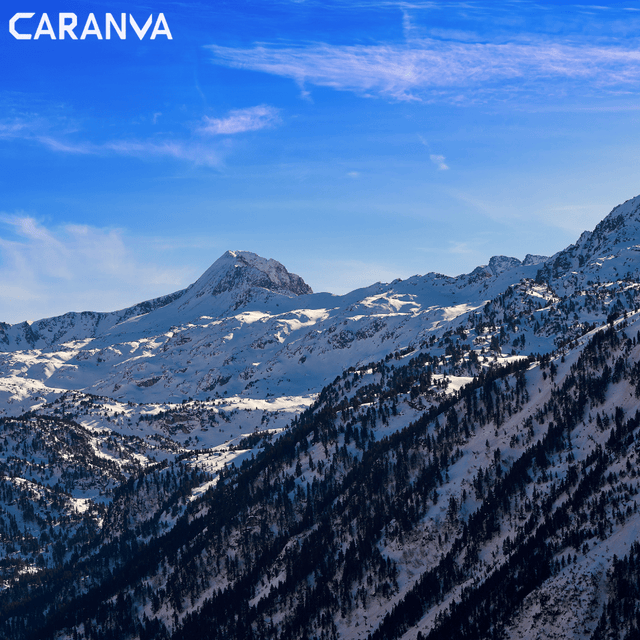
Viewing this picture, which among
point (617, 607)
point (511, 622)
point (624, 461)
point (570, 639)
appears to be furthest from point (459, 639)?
point (624, 461)

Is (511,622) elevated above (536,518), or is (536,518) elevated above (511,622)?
(536,518)

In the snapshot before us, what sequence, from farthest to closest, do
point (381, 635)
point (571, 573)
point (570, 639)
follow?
point (381, 635)
point (571, 573)
point (570, 639)

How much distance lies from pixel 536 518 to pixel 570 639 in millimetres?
45645

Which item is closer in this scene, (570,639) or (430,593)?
(570,639)

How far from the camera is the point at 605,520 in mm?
174500

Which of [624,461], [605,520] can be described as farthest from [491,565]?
[624,461]

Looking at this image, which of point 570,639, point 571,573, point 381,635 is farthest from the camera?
point 381,635

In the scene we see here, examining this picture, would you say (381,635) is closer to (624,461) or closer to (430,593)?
(430,593)

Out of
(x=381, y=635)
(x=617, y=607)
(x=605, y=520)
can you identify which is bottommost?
(x=381, y=635)

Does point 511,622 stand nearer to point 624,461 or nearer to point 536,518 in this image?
point 536,518

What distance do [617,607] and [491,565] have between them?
41.6 metres

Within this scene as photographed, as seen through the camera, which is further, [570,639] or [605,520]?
[605,520]

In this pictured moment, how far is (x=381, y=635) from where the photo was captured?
191 meters

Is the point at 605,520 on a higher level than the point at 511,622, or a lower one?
higher
